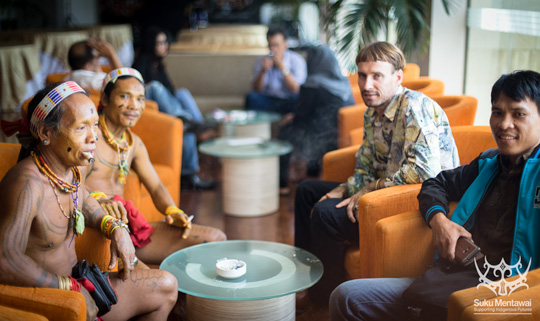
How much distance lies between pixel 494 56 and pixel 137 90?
7.53ft

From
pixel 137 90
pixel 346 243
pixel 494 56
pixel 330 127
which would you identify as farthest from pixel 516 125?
pixel 330 127

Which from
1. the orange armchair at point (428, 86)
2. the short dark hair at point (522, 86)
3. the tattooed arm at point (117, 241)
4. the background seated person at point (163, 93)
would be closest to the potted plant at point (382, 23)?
the orange armchair at point (428, 86)

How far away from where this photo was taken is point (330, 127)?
4.79 m

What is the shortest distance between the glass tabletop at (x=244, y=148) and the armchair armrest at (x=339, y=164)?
1.06 m

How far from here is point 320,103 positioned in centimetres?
474

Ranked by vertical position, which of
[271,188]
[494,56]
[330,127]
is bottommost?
[271,188]

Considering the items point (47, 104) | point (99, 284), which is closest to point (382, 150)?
point (99, 284)

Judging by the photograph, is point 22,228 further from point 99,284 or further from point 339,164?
point 339,164

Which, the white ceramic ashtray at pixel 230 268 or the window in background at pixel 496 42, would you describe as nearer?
the white ceramic ashtray at pixel 230 268

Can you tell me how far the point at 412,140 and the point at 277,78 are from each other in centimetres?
369

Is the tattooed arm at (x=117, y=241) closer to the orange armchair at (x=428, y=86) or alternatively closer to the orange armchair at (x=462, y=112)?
the orange armchair at (x=462, y=112)

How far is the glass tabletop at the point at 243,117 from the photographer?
5195 mm

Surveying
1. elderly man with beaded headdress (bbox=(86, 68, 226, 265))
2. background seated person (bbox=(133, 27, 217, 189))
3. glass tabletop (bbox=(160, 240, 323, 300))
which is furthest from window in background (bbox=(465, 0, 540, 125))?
background seated person (bbox=(133, 27, 217, 189))

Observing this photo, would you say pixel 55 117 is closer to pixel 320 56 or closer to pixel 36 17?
pixel 320 56
